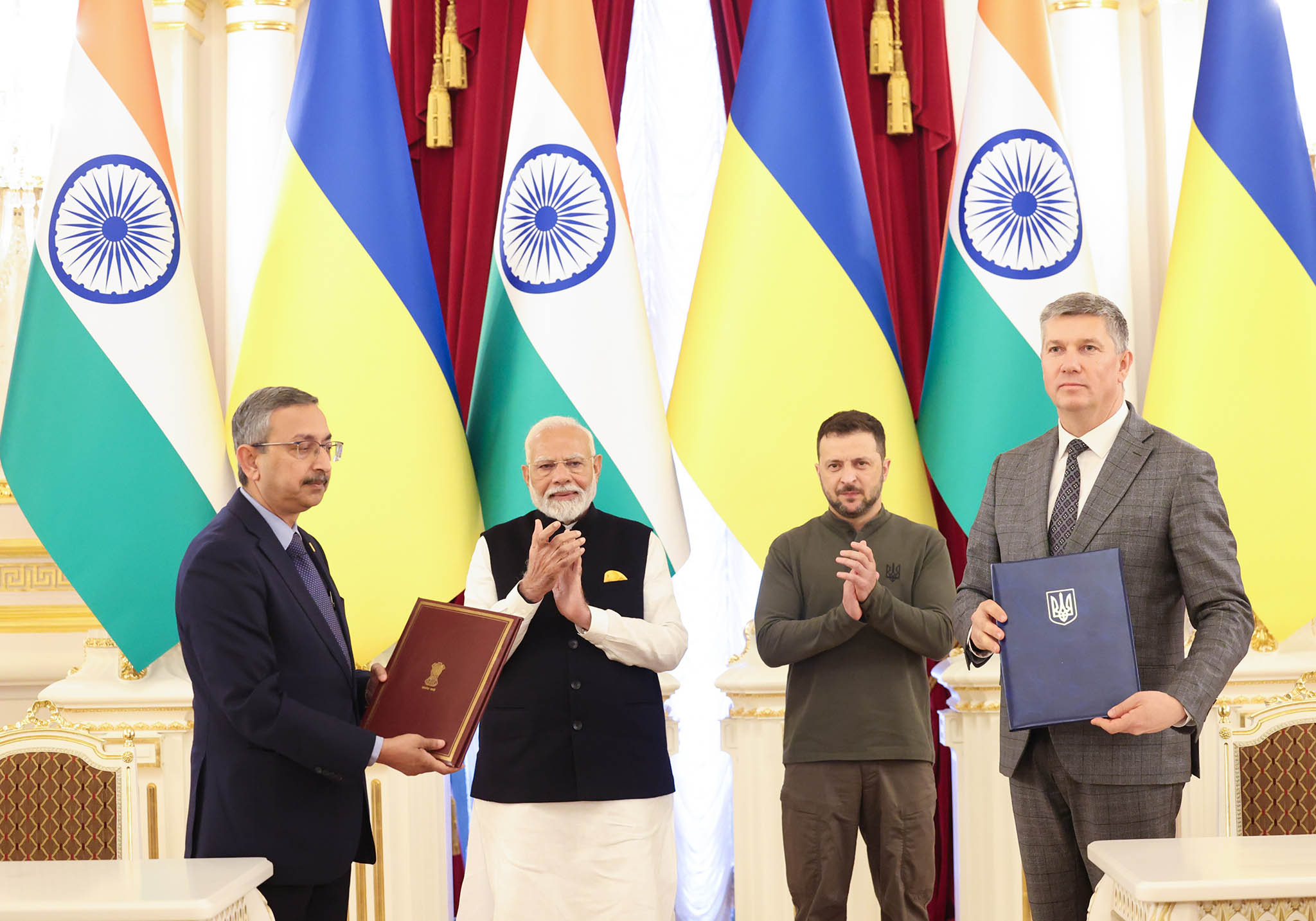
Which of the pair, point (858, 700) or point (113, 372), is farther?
point (113, 372)

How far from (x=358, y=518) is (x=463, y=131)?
1.35m

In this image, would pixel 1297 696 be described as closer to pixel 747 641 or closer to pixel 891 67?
pixel 747 641

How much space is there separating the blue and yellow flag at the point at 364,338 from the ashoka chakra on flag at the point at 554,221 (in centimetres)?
30

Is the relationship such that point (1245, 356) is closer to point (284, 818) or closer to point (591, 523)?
point (591, 523)

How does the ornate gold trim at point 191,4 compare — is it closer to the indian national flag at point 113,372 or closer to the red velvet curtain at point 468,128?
the indian national flag at point 113,372

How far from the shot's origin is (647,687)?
2643 millimetres

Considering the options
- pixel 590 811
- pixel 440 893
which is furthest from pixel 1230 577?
pixel 440 893

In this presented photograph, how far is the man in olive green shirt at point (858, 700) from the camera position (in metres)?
2.62

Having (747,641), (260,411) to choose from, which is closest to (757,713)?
(747,641)

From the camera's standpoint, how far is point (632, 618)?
2.62 metres

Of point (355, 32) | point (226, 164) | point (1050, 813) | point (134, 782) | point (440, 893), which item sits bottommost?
point (440, 893)

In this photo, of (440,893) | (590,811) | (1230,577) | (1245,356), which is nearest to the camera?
(1230,577)

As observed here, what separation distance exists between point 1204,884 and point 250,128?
3325mm

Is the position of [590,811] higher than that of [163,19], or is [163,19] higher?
[163,19]
